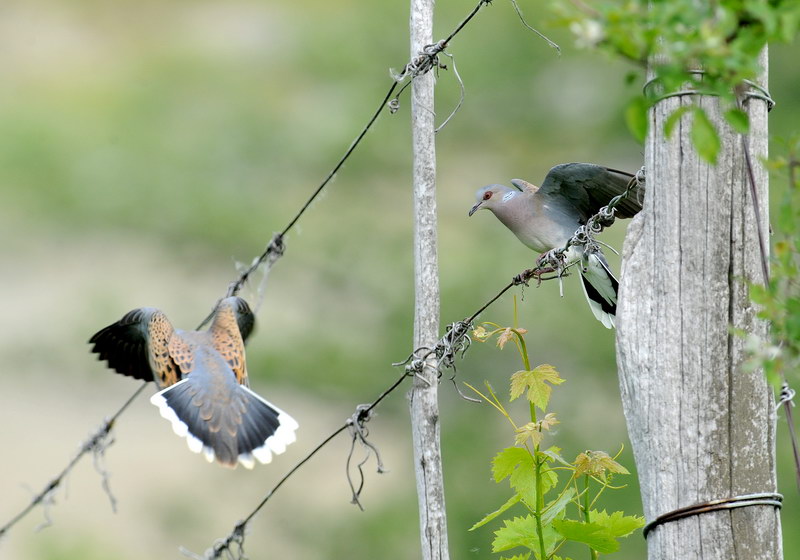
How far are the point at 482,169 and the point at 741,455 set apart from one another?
1101 cm

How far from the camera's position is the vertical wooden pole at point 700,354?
7.66 feet

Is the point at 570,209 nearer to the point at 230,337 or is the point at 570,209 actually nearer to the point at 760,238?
the point at 230,337

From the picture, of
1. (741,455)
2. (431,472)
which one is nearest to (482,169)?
(431,472)

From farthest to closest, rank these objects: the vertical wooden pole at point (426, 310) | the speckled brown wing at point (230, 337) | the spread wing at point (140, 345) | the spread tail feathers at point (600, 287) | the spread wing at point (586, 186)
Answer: the spread wing at point (140, 345) < the speckled brown wing at point (230, 337) < the spread wing at point (586, 186) < the spread tail feathers at point (600, 287) < the vertical wooden pole at point (426, 310)

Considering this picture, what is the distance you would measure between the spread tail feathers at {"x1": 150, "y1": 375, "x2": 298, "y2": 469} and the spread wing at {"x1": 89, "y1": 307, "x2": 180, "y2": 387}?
0.37 m

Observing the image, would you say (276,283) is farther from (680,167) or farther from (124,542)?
(680,167)

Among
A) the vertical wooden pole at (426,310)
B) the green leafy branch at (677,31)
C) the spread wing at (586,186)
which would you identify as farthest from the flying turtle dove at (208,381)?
the green leafy branch at (677,31)

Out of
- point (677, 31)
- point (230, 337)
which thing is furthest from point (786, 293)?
point (230, 337)

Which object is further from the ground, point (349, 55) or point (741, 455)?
point (349, 55)

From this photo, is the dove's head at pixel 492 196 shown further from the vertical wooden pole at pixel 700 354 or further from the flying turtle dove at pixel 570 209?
the vertical wooden pole at pixel 700 354

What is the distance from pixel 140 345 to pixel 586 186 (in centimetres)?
218

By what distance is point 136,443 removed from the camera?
1769cm

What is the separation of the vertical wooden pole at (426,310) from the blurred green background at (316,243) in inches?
241

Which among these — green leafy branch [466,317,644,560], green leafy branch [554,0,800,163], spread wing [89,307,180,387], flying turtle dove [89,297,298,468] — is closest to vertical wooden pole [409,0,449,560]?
green leafy branch [466,317,644,560]
